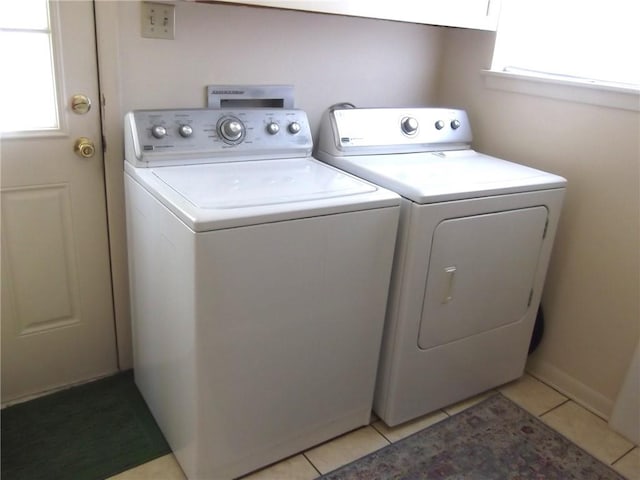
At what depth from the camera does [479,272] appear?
191cm

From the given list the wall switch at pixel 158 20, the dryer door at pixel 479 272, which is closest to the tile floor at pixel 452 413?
the dryer door at pixel 479 272

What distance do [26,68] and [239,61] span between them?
683mm

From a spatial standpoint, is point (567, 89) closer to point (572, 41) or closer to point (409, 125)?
point (572, 41)

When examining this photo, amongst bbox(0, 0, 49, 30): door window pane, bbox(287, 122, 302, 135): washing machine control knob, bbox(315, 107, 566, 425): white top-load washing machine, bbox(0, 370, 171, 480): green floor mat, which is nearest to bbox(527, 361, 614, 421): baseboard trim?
bbox(315, 107, 566, 425): white top-load washing machine

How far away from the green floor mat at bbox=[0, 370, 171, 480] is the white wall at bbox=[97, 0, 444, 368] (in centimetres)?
21

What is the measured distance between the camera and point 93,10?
170 centimetres

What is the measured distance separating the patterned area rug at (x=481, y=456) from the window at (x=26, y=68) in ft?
4.75

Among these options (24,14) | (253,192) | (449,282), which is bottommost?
(449,282)

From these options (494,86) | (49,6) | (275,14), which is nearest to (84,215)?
(49,6)

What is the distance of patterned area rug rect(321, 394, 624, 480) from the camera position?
182 cm

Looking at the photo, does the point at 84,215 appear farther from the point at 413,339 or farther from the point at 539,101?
the point at 539,101

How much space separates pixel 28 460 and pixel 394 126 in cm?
172

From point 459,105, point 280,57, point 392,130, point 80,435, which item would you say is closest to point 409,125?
point 392,130

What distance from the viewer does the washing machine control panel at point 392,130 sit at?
6.91 feet
